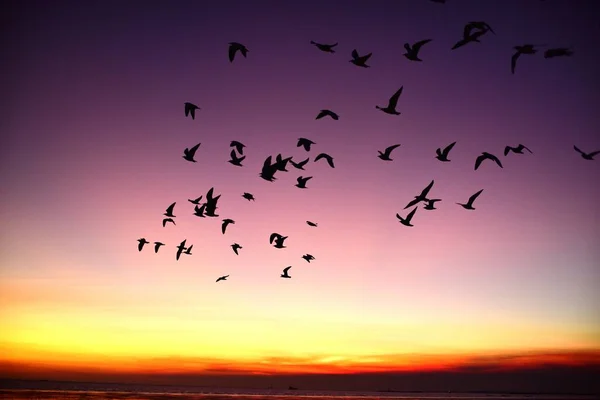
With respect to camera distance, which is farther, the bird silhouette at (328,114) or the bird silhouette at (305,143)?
the bird silhouette at (305,143)

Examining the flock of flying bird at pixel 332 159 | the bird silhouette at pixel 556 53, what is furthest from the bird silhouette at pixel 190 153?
the bird silhouette at pixel 556 53

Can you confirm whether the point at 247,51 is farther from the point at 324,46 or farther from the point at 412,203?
the point at 412,203

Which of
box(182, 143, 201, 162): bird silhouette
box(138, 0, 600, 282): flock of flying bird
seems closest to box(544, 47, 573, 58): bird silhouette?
box(138, 0, 600, 282): flock of flying bird

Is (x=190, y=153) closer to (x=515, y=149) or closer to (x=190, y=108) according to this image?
(x=190, y=108)

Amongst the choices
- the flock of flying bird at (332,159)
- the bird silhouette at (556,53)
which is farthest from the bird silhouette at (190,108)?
the bird silhouette at (556,53)

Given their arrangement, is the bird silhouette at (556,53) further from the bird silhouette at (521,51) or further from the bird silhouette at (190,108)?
the bird silhouette at (190,108)

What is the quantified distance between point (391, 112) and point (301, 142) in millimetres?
4423

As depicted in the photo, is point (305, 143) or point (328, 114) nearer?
point (328, 114)

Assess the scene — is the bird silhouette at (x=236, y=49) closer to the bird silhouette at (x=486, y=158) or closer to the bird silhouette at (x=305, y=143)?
the bird silhouette at (x=305, y=143)

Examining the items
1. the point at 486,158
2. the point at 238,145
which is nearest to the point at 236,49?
the point at 238,145

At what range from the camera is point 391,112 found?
2172 cm

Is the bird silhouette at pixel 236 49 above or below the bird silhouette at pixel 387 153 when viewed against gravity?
above

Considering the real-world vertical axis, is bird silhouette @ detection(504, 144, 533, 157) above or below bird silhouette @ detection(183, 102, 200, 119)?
below

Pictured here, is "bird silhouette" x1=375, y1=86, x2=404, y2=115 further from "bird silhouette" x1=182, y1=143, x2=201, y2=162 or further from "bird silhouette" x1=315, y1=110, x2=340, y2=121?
"bird silhouette" x1=182, y1=143, x2=201, y2=162
